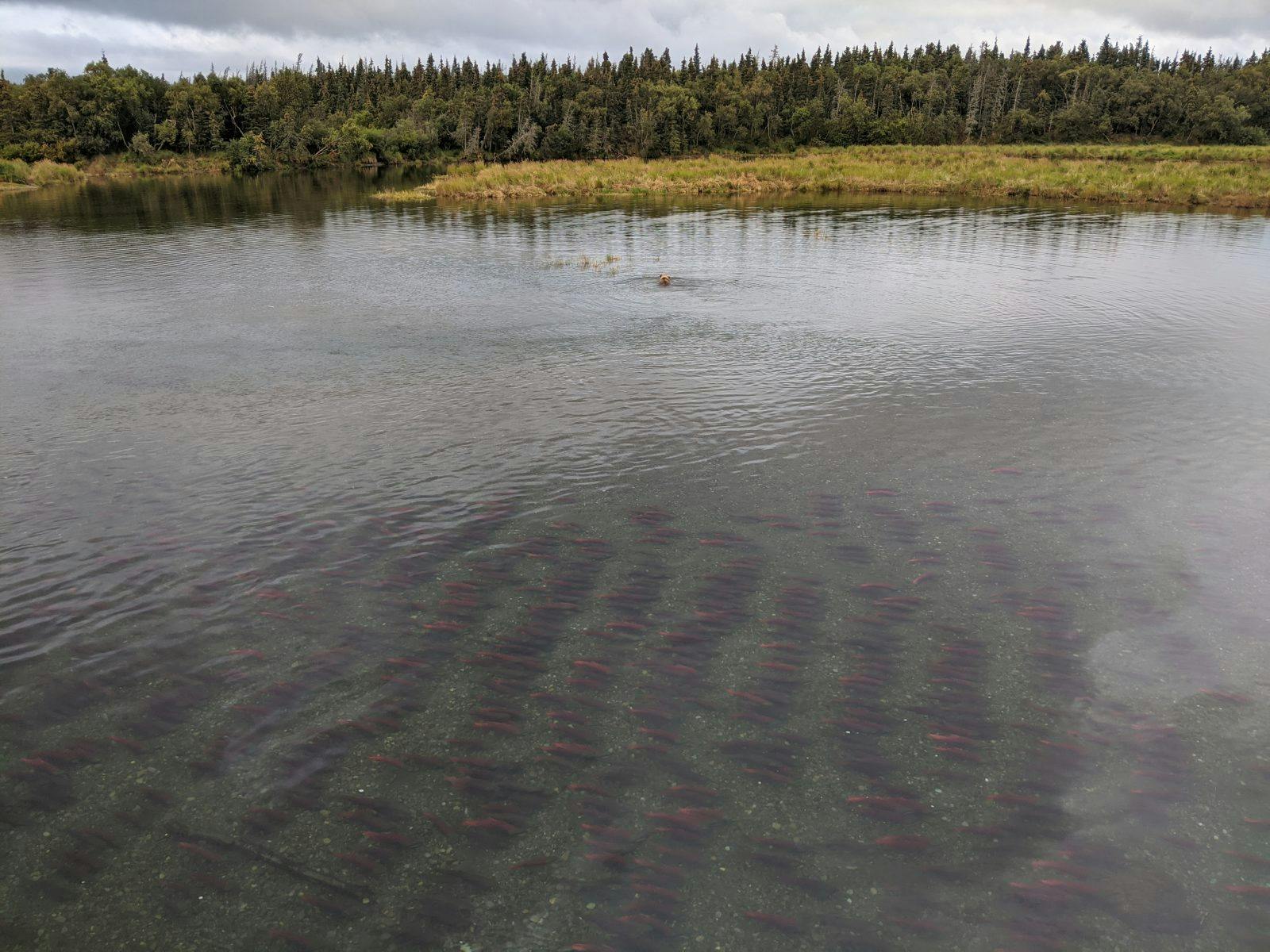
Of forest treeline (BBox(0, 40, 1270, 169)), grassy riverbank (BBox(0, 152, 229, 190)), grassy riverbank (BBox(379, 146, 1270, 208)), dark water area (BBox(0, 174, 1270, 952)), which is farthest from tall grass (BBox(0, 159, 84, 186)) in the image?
dark water area (BBox(0, 174, 1270, 952))

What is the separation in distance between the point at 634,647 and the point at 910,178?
2789 inches

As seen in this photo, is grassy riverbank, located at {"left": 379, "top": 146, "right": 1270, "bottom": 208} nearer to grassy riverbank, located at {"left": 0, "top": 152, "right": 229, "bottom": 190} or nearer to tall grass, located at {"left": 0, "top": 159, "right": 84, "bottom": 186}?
tall grass, located at {"left": 0, "top": 159, "right": 84, "bottom": 186}

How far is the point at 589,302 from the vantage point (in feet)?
87.7

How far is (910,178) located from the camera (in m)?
69.6

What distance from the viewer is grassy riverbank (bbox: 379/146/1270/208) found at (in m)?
59.1

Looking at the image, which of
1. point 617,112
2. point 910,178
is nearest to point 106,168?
point 617,112

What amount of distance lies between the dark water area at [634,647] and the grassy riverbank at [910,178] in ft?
157

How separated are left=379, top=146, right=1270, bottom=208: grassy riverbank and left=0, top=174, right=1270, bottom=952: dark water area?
157 ft

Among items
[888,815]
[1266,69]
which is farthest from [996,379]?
[1266,69]

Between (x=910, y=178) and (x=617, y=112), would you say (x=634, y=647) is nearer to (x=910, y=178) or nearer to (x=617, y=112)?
(x=910, y=178)

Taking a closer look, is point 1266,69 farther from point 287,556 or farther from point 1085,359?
point 287,556

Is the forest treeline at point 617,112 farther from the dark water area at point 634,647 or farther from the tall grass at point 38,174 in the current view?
the dark water area at point 634,647

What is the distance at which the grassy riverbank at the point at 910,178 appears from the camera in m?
59.1

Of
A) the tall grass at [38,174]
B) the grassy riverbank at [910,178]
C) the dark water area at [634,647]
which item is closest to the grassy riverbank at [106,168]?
the tall grass at [38,174]
